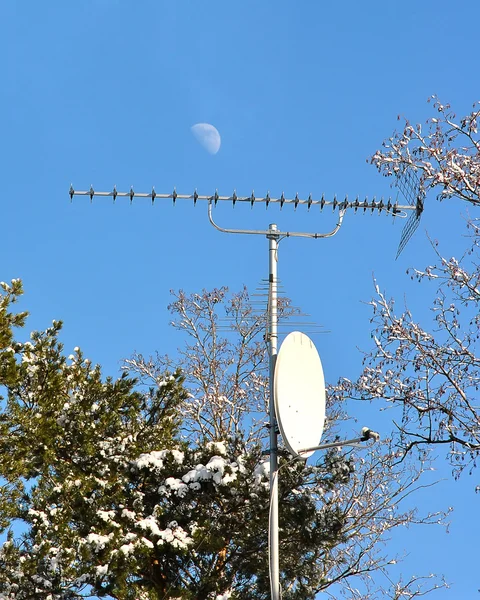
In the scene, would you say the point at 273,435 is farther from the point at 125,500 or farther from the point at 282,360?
the point at 125,500

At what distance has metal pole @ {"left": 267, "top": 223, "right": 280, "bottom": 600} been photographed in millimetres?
5832

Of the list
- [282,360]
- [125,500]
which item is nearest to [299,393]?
[282,360]

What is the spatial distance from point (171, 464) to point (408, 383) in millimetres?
2900

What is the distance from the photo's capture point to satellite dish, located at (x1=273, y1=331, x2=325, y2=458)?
6000 millimetres

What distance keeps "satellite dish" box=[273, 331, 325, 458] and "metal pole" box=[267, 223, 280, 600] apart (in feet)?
0.39

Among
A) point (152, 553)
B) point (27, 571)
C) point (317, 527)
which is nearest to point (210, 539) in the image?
point (152, 553)

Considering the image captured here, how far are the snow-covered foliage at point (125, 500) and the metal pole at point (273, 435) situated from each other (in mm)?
2219

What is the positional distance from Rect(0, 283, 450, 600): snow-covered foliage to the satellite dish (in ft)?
6.97

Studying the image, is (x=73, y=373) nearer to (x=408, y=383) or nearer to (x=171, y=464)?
(x=171, y=464)

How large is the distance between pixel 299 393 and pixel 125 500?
3.42 metres

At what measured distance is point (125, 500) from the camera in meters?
8.77

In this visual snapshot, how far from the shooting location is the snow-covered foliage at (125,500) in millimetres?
8242

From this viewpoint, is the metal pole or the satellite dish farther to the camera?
the satellite dish

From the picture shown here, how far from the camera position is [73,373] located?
9438 mm
